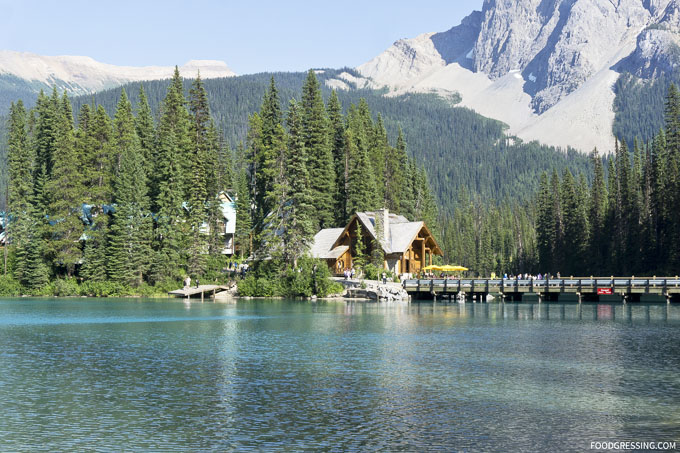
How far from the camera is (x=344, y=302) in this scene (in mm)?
74625

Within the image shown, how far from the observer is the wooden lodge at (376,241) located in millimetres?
86375

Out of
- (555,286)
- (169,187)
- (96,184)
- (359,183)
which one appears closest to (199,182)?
(169,187)

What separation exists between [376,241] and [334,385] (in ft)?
190

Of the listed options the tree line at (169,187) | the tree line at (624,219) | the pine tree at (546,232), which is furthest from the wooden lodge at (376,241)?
the pine tree at (546,232)

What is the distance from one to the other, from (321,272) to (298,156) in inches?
531

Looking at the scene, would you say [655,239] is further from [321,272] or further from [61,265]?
[61,265]

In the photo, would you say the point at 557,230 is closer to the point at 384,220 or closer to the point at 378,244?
the point at 384,220

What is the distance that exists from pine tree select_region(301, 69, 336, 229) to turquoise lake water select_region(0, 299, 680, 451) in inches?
1728

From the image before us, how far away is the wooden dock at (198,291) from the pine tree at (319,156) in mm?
15520

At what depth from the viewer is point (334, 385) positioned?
26938mm

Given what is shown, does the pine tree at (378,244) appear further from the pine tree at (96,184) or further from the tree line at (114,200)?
the pine tree at (96,184)

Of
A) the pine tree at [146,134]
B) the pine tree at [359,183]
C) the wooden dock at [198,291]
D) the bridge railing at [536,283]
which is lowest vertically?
the wooden dock at [198,291]

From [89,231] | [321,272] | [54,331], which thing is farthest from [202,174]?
[54,331]

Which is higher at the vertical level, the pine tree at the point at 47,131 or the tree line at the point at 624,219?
the pine tree at the point at 47,131
